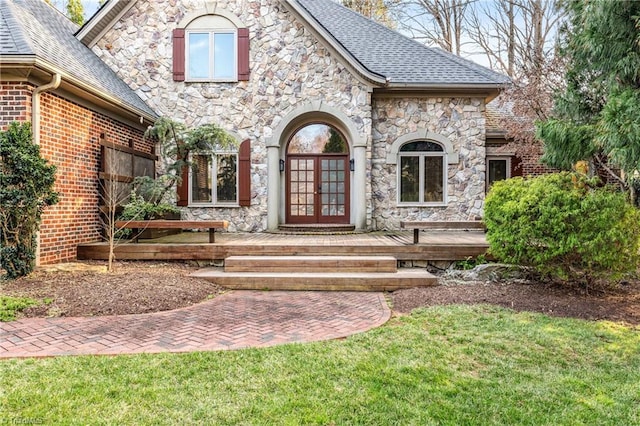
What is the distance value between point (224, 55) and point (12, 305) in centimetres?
794

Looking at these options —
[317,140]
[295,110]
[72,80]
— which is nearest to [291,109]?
[295,110]

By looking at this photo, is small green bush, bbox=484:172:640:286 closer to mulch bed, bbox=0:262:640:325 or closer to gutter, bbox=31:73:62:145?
mulch bed, bbox=0:262:640:325

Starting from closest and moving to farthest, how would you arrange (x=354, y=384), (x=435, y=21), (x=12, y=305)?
(x=354, y=384) < (x=12, y=305) < (x=435, y=21)

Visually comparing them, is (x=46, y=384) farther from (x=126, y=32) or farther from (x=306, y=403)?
(x=126, y=32)

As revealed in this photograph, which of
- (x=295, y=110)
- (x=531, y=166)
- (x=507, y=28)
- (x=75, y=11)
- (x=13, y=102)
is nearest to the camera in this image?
(x=13, y=102)

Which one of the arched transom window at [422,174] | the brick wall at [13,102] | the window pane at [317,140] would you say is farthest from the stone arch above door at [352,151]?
the brick wall at [13,102]

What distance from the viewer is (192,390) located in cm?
287

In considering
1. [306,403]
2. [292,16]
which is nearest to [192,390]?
[306,403]

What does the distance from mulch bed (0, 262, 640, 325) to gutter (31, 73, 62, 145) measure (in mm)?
2181

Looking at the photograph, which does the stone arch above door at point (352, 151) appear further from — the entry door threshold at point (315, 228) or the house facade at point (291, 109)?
the entry door threshold at point (315, 228)

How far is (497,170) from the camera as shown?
12.9 m

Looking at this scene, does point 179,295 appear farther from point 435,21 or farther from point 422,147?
point 435,21

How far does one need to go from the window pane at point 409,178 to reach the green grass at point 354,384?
23.6 ft

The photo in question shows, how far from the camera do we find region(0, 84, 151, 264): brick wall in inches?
265
